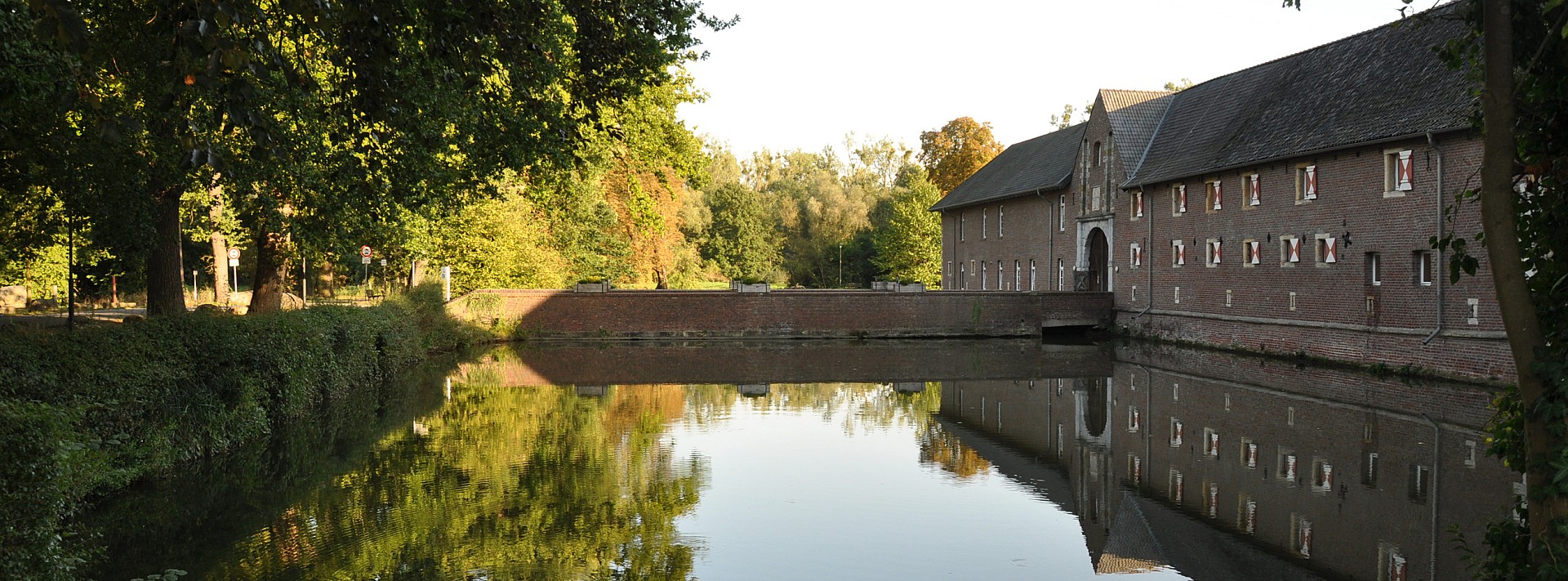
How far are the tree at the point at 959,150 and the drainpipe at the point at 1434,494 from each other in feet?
143

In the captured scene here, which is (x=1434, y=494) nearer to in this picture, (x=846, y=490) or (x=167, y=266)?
(x=846, y=490)

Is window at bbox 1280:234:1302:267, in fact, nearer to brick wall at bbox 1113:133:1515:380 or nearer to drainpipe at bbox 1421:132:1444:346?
brick wall at bbox 1113:133:1515:380

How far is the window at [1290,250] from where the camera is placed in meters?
24.6

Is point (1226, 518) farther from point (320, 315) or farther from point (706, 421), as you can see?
point (320, 315)

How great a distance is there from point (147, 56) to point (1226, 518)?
10508 millimetres

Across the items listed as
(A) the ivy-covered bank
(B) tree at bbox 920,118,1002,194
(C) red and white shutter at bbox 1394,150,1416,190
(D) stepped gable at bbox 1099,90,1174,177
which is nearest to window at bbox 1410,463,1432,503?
(A) the ivy-covered bank

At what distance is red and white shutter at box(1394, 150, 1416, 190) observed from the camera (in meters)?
20.9

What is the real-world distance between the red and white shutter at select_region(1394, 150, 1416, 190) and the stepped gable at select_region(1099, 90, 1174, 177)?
12.2 metres

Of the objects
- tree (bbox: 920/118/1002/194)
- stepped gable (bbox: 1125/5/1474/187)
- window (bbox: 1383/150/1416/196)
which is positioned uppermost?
tree (bbox: 920/118/1002/194)

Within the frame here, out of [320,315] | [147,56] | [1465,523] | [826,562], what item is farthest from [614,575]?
[320,315]

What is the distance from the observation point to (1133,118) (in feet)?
113

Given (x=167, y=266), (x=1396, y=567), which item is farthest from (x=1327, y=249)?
(x=167, y=266)

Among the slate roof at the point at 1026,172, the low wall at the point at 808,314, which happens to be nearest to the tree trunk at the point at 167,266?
the low wall at the point at 808,314

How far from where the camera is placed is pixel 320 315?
56.2ft
